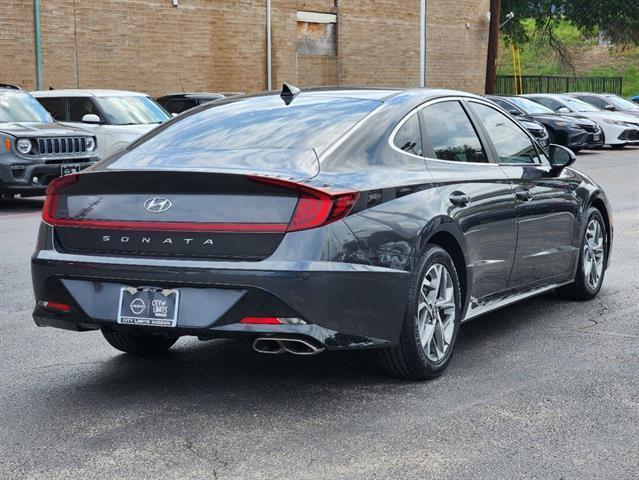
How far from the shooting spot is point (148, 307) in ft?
17.4

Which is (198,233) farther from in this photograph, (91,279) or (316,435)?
(316,435)

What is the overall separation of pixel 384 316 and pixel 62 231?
164 cm

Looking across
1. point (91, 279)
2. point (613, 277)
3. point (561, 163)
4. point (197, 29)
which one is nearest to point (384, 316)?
point (91, 279)

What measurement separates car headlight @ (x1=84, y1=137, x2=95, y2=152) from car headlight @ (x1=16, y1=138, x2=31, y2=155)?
1.02 meters

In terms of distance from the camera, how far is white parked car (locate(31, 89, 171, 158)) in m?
18.8

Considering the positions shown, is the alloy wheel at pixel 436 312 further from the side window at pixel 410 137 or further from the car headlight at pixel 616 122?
the car headlight at pixel 616 122

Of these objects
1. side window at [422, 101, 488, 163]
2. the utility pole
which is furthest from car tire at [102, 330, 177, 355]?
Result: the utility pole

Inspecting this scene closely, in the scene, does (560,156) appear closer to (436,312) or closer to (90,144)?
(436,312)

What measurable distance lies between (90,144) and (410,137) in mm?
11126

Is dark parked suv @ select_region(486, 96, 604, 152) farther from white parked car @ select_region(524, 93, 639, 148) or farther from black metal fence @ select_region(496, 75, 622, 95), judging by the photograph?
black metal fence @ select_region(496, 75, 622, 95)

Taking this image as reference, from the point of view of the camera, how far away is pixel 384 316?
548cm

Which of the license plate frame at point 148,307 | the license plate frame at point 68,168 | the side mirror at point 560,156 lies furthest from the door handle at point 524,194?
the license plate frame at point 68,168

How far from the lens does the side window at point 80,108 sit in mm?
19281

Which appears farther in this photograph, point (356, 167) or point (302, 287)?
point (356, 167)
